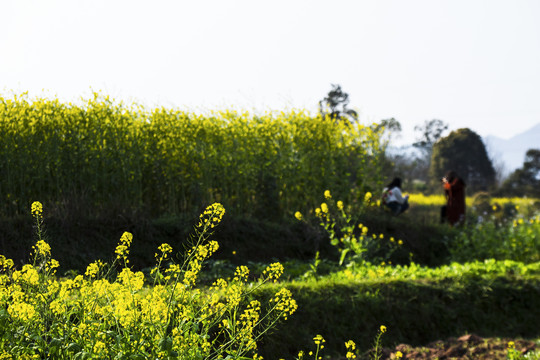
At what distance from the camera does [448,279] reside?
23.7 ft

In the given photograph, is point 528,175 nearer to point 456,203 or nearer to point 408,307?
point 456,203

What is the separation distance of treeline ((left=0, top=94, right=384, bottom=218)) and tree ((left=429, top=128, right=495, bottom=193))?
1691 cm

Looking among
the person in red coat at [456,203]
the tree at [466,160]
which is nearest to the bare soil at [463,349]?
the person in red coat at [456,203]

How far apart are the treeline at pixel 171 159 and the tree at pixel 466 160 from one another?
55.5 ft

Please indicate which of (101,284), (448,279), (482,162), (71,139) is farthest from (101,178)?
(482,162)

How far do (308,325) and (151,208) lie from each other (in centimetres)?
564

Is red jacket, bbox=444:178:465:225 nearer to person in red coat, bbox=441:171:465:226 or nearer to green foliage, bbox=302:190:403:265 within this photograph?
person in red coat, bbox=441:171:465:226

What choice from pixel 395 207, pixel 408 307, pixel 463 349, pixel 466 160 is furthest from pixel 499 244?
pixel 466 160

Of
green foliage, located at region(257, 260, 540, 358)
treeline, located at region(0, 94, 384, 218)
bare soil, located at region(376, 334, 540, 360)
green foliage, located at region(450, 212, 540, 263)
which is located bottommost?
bare soil, located at region(376, 334, 540, 360)

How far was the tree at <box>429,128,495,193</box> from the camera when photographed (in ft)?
92.4

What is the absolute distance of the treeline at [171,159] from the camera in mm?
9438

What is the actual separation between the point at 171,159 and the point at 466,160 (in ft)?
69.8

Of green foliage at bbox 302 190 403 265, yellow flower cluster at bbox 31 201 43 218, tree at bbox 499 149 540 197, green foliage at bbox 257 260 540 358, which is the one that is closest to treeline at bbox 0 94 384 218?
green foliage at bbox 302 190 403 265

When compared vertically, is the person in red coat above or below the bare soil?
above
